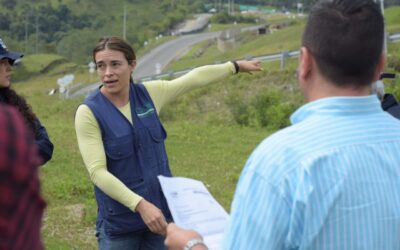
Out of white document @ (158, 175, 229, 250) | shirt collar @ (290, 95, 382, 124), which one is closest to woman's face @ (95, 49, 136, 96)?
white document @ (158, 175, 229, 250)

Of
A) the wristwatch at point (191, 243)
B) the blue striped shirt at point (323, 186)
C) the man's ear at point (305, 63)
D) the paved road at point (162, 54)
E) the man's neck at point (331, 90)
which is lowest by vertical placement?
the paved road at point (162, 54)

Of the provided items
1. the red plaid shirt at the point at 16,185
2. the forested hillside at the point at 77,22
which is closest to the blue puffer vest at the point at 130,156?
the red plaid shirt at the point at 16,185

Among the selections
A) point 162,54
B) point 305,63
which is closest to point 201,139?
point 305,63

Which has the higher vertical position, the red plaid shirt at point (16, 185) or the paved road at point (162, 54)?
the red plaid shirt at point (16, 185)

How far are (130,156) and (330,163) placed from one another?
5.95 ft

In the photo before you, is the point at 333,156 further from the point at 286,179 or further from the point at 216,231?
the point at 216,231

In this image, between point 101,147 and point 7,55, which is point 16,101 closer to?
point 7,55

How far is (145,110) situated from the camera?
3738 millimetres

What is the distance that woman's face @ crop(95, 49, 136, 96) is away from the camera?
3.69 m

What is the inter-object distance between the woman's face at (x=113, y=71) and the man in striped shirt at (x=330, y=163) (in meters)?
1.78

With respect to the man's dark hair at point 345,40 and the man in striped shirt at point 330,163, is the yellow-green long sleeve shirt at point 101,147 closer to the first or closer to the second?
the man in striped shirt at point 330,163

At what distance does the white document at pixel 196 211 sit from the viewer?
262cm

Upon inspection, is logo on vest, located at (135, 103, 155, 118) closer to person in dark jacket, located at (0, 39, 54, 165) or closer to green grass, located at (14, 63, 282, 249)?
person in dark jacket, located at (0, 39, 54, 165)

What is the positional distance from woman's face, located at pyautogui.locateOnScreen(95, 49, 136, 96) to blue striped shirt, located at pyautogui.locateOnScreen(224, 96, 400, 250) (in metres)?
1.78
